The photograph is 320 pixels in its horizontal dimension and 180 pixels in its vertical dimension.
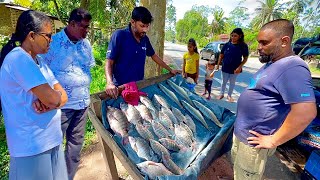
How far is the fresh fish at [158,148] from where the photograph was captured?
7.27 ft

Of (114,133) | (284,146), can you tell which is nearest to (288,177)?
(284,146)

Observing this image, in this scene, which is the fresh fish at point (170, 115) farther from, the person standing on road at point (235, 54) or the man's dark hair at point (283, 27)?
the person standing on road at point (235, 54)

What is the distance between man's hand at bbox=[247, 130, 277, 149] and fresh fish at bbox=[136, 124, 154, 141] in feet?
3.03

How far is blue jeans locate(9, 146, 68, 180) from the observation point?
1724 millimetres

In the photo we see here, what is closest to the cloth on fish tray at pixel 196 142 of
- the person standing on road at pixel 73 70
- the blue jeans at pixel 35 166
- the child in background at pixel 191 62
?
the person standing on road at pixel 73 70

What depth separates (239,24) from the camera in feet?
214

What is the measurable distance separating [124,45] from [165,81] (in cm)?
88

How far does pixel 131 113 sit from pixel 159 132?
358 millimetres

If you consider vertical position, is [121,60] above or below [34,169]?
above

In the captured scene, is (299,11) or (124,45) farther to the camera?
(299,11)

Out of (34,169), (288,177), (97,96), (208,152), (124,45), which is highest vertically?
(124,45)

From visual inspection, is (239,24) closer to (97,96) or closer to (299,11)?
(299,11)

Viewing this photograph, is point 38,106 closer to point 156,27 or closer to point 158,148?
point 158,148

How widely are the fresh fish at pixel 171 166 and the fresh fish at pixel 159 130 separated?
0.32m
